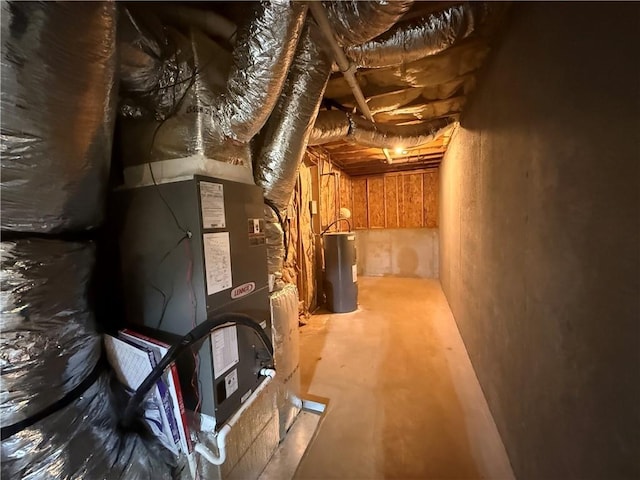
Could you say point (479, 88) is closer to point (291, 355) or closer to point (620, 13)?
point (620, 13)

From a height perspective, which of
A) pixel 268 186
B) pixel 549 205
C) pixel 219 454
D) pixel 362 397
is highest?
pixel 268 186

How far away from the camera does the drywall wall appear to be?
618cm

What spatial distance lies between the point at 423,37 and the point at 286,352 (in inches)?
76.9

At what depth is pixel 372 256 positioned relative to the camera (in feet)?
21.9

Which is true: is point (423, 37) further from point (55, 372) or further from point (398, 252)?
point (398, 252)

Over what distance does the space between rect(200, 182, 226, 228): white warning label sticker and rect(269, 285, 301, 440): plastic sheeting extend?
0.67 metres

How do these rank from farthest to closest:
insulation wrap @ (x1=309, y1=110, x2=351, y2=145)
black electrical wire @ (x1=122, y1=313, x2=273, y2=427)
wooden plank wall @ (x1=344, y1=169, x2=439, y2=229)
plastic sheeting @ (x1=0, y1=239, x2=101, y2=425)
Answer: wooden plank wall @ (x1=344, y1=169, x2=439, y2=229), insulation wrap @ (x1=309, y1=110, x2=351, y2=145), black electrical wire @ (x1=122, y1=313, x2=273, y2=427), plastic sheeting @ (x1=0, y1=239, x2=101, y2=425)

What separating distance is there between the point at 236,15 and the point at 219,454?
6.99ft

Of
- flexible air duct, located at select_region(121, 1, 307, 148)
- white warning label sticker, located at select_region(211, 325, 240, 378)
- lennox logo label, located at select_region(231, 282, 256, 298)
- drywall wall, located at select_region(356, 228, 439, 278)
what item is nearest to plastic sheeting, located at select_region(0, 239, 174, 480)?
white warning label sticker, located at select_region(211, 325, 240, 378)

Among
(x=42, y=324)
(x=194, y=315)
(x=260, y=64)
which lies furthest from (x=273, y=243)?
(x=42, y=324)

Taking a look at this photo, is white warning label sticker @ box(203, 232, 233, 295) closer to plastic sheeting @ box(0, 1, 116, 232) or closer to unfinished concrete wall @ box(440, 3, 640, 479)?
plastic sheeting @ box(0, 1, 116, 232)

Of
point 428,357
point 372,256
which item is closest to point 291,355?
point 428,357

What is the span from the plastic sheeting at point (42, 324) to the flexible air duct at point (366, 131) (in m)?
1.81

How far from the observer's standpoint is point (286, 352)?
5.85ft
